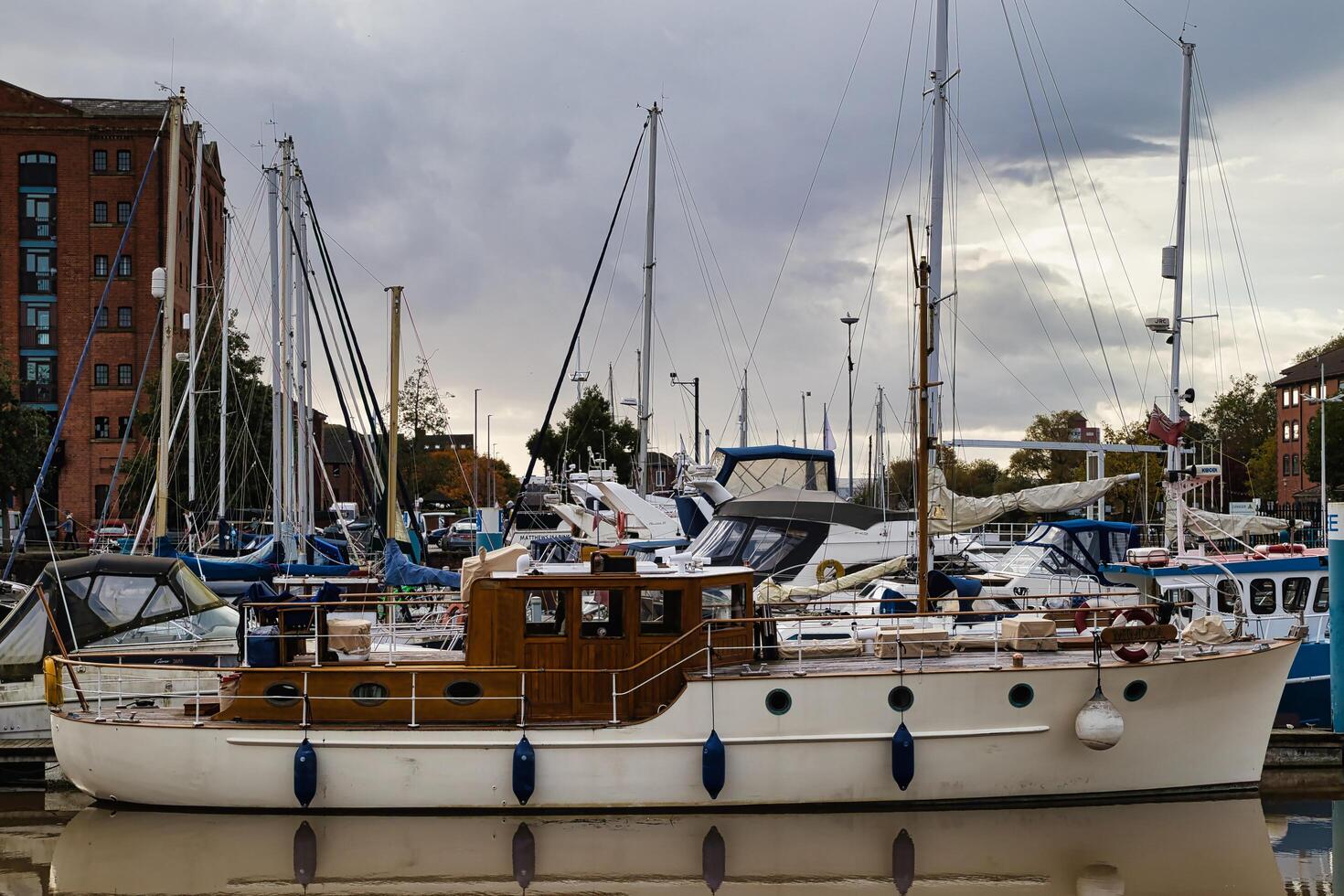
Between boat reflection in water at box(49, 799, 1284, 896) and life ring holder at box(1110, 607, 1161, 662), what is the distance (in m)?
1.78

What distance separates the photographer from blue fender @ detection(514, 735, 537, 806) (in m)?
13.8

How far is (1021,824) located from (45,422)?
51194 millimetres

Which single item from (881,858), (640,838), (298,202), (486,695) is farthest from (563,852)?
(298,202)

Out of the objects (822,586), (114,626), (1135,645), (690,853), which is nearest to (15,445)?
(114,626)

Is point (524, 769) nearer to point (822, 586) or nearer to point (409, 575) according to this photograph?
point (822, 586)

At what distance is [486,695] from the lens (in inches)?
559

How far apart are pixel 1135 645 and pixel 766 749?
14.2 ft

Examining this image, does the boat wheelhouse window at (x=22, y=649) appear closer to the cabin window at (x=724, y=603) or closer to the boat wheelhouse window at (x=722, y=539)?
the cabin window at (x=724, y=603)

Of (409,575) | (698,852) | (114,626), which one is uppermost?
(409,575)

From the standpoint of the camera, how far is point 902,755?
13859mm

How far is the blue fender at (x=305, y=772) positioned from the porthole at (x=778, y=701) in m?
5.11

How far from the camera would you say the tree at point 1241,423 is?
85125 millimetres

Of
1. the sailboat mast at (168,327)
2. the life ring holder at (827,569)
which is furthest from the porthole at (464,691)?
the sailboat mast at (168,327)

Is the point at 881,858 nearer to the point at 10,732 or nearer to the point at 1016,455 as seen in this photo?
the point at 10,732
